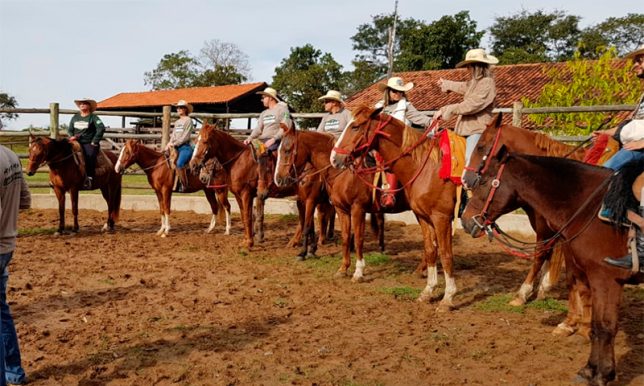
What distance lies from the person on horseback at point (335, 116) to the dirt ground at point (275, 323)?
2350 millimetres

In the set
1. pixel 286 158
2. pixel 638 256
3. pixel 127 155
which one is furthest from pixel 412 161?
pixel 127 155

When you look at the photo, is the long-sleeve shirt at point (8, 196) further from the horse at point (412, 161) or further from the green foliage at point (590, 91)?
the green foliage at point (590, 91)

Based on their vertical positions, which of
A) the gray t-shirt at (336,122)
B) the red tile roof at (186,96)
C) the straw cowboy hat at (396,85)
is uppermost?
the red tile roof at (186,96)

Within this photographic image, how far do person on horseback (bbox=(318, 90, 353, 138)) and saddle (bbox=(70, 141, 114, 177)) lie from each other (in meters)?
5.25

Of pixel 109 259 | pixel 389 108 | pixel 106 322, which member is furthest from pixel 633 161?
pixel 109 259

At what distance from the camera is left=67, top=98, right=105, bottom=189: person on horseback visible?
11.4 meters

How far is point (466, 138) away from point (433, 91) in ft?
87.5

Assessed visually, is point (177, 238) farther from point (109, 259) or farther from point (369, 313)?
point (369, 313)

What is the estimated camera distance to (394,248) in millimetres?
10109

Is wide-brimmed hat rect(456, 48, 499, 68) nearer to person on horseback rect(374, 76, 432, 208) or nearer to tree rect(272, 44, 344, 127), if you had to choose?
person on horseback rect(374, 76, 432, 208)

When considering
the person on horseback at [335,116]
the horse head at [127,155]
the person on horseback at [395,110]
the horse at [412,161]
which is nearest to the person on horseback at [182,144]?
the horse head at [127,155]

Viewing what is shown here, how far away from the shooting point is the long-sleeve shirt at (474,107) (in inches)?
242

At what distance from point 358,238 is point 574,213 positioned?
3925 millimetres

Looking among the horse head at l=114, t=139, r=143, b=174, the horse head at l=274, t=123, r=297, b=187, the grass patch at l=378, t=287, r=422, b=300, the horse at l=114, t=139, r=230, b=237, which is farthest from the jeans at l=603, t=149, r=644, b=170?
the horse head at l=114, t=139, r=143, b=174
